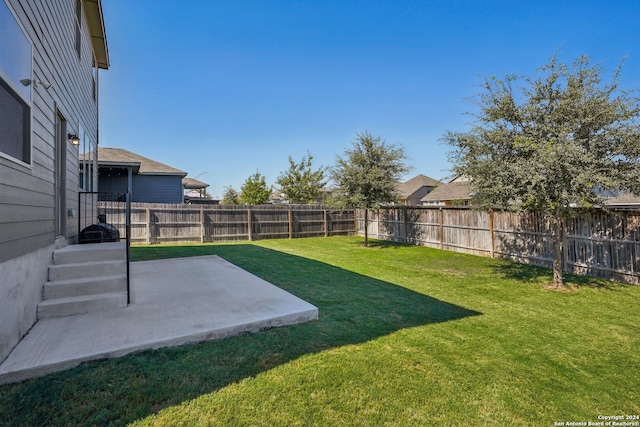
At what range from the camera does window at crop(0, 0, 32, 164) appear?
249cm

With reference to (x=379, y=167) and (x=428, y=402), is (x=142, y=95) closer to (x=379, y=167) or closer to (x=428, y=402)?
(x=379, y=167)

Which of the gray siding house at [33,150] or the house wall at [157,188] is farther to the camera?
the house wall at [157,188]

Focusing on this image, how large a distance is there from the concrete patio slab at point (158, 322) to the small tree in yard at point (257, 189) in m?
23.4

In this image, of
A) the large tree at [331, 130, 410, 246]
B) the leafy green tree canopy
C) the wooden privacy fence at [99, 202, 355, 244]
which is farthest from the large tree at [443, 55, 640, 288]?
the leafy green tree canopy

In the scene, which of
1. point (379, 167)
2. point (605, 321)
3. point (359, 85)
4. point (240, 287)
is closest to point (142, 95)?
point (359, 85)

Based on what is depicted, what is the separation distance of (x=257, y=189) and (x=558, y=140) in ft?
82.6

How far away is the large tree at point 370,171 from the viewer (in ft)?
38.8

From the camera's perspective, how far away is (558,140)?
208 inches

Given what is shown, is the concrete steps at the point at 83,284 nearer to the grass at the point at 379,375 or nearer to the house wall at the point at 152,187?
the grass at the point at 379,375

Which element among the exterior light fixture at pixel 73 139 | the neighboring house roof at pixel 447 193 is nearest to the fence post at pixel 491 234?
the exterior light fixture at pixel 73 139

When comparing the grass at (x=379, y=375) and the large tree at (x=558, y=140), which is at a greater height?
the large tree at (x=558, y=140)

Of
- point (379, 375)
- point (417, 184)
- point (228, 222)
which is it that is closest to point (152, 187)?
point (228, 222)

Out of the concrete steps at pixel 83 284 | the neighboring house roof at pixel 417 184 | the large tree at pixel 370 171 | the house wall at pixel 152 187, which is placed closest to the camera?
the concrete steps at pixel 83 284

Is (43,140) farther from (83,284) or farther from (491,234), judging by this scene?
(491,234)
